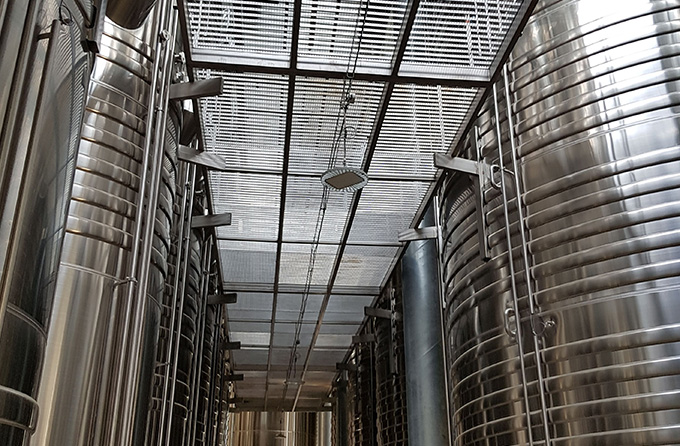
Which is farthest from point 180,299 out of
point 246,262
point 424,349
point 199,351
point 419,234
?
point 246,262

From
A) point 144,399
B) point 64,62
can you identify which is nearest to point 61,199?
point 64,62

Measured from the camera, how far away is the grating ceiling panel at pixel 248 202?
8.73 metres

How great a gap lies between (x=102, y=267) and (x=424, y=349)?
6.17 m

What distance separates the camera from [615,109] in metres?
5.06

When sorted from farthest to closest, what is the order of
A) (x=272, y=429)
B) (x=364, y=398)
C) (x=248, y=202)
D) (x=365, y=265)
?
(x=272, y=429) < (x=364, y=398) < (x=365, y=265) < (x=248, y=202)

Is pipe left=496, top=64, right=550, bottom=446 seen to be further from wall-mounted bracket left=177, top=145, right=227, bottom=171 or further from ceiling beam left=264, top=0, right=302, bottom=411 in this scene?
wall-mounted bracket left=177, top=145, right=227, bottom=171

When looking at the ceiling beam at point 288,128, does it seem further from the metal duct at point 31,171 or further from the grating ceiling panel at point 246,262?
A: the metal duct at point 31,171

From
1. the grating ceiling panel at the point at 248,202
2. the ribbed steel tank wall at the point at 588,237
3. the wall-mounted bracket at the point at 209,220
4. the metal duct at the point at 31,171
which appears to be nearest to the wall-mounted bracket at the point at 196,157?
the wall-mounted bracket at the point at 209,220

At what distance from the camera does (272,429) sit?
75.6 feet

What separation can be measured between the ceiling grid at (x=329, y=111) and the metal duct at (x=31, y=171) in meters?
3.13

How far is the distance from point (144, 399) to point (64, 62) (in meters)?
3.13

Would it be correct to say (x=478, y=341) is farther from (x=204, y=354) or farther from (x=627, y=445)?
(x=204, y=354)

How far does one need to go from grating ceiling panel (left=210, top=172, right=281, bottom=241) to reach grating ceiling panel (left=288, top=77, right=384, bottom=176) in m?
0.63

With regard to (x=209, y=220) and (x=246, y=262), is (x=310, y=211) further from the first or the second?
(x=246, y=262)
